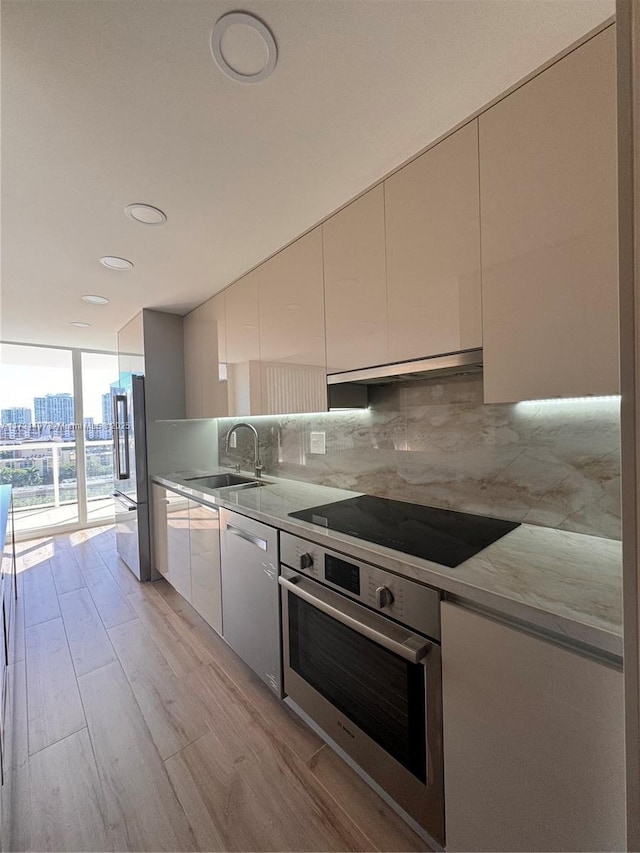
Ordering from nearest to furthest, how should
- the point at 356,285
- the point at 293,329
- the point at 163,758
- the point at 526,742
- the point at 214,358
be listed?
the point at 526,742 < the point at 163,758 < the point at 356,285 < the point at 293,329 < the point at 214,358

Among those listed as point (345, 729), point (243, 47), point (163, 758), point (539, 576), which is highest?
point (243, 47)

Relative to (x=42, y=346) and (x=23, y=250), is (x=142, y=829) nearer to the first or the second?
(x=23, y=250)

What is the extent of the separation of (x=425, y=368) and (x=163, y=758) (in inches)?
75.6

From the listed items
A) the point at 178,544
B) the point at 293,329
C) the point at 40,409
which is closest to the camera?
the point at 293,329

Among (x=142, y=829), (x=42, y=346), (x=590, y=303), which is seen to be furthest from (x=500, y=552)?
(x=42, y=346)

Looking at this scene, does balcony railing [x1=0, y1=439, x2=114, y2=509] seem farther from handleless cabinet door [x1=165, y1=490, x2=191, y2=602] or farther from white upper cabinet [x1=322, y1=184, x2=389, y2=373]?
white upper cabinet [x1=322, y1=184, x2=389, y2=373]

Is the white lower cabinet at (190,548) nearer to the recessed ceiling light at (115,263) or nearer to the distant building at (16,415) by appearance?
the recessed ceiling light at (115,263)

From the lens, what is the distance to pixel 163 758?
141 centimetres

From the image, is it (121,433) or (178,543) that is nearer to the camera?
(178,543)

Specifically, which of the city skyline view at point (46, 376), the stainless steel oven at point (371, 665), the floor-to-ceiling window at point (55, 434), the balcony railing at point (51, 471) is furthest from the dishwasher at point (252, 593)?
the balcony railing at point (51, 471)

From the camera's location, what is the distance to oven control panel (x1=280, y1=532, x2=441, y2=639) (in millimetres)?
996

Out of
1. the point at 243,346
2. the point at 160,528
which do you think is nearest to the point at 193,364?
the point at 243,346

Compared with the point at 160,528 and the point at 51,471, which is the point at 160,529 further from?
the point at 51,471

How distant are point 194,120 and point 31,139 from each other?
580 mm
